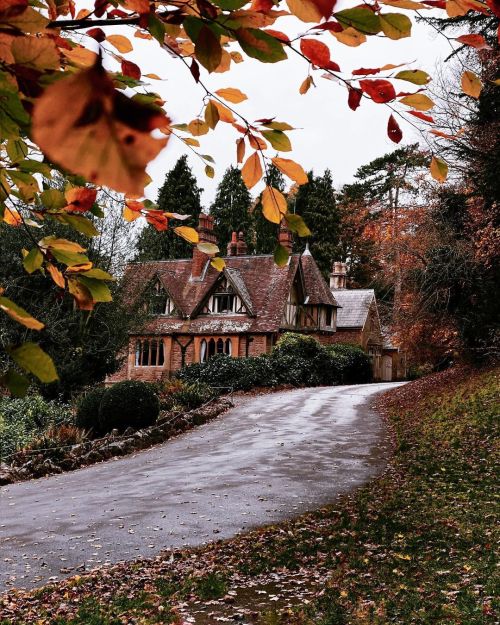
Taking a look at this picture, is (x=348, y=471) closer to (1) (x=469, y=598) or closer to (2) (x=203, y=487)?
(2) (x=203, y=487)

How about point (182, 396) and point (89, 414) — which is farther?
point (182, 396)

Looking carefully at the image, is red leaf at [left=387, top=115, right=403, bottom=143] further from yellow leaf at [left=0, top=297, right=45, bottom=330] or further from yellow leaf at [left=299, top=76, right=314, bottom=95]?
yellow leaf at [left=0, top=297, right=45, bottom=330]

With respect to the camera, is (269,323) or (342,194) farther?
(342,194)

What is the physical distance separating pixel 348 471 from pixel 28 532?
19.6 ft

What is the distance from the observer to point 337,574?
616cm

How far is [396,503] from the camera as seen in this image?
9.02 m

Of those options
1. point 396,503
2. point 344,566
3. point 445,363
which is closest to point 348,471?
point 396,503

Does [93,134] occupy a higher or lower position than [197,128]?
lower

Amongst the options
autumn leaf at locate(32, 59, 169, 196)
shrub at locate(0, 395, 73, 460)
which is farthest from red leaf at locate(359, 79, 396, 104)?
shrub at locate(0, 395, 73, 460)

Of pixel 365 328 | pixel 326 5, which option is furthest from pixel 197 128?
pixel 365 328

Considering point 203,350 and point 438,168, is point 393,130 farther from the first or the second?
point 203,350

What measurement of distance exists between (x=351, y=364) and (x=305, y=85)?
34869 millimetres

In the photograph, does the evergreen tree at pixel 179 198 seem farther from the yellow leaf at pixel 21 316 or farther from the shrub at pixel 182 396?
the yellow leaf at pixel 21 316

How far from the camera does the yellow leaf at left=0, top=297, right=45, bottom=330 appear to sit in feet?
2.49
